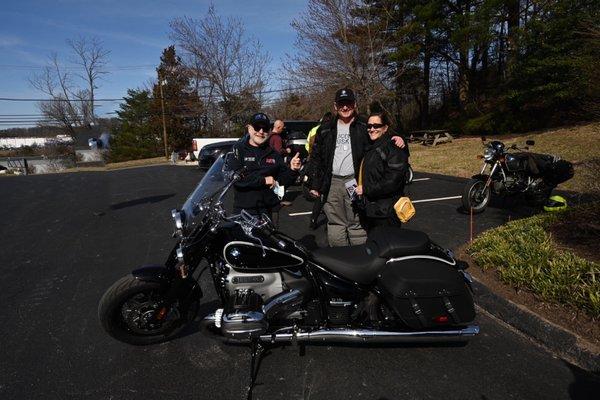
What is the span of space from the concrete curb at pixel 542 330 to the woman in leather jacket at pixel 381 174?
1.08 m

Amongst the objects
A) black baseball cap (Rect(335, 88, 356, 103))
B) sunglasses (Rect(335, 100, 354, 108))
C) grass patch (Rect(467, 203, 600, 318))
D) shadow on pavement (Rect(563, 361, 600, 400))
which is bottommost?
shadow on pavement (Rect(563, 361, 600, 400))

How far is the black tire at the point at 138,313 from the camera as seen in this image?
268 cm

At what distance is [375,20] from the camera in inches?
768

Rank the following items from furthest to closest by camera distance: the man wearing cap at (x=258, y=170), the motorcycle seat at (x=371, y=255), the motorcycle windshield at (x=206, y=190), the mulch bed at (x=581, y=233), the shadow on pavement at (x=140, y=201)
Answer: the shadow on pavement at (x=140, y=201), the mulch bed at (x=581, y=233), the man wearing cap at (x=258, y=170), the motorcycle windshield at (x=206, y=190), the motorcycle seat at (x=371, y=255)

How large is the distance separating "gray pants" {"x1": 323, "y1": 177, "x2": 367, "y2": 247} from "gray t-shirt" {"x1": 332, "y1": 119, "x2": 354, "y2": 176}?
A: 0.16m

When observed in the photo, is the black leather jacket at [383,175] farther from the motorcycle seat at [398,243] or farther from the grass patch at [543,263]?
the grass patch at [543,263]

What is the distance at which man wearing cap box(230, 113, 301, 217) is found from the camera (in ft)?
10.7

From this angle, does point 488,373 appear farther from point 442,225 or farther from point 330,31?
point 330,31

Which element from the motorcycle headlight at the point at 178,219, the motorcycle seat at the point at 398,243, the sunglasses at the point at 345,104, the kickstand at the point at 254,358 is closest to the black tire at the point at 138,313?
the motorcycle headlight at the point at 178,219

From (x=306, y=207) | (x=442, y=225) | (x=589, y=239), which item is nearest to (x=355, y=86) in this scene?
(x=306, y=207)

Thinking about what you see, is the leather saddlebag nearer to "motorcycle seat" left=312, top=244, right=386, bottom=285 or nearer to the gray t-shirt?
"motorcycle seat" left=312, top=244, right=386, bottom=285

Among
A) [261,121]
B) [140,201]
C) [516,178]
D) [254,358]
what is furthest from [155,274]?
[140,201]

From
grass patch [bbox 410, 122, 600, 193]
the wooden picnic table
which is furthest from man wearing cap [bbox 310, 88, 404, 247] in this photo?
the wooden picnic table

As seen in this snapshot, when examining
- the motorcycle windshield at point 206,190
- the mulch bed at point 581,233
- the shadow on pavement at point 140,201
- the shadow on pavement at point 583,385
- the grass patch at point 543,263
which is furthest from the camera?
the shadow on pavement at point 140,201
